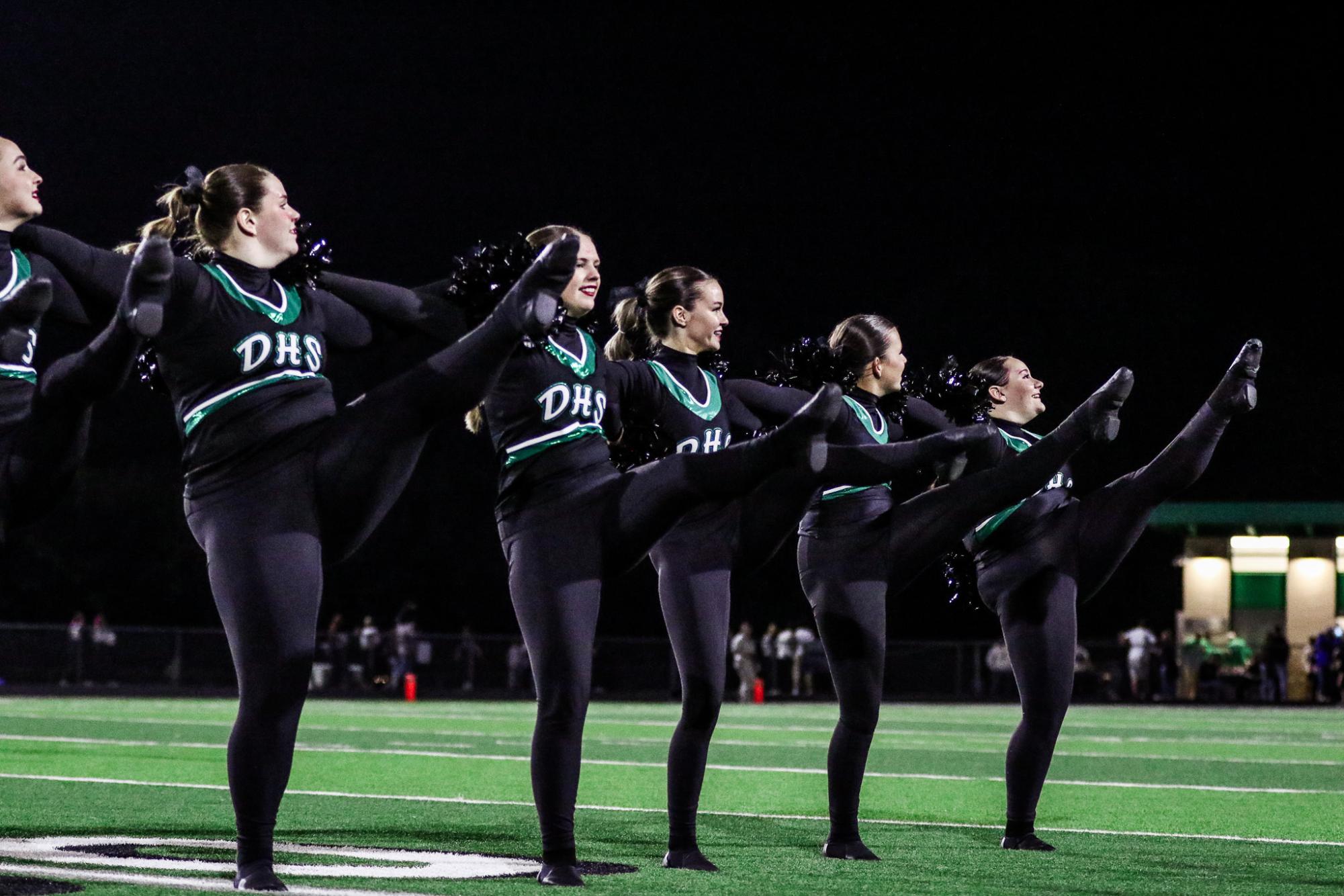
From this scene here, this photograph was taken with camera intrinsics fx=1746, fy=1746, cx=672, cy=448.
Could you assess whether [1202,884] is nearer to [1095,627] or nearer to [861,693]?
[861,693]

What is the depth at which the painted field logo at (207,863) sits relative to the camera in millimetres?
4801

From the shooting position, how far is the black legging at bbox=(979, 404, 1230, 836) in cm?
652

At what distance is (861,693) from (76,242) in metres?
3.12

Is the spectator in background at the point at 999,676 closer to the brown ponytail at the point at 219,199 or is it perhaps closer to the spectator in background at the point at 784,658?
the spectator in background at the point at 784,658

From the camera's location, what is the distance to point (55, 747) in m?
12.7

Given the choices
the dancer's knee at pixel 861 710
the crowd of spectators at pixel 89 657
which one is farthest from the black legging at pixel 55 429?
the crowd of spectators at pixel 89 657

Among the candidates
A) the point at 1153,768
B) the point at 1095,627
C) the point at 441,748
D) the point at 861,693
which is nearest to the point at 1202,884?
the point at 861,693

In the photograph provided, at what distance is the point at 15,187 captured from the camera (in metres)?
4.52

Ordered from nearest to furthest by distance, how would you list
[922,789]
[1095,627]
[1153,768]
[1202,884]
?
1. [1202,884]
2. [922,789]
3. [1153,768]
4. [1095,627]

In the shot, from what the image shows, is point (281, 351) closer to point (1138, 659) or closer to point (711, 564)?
point (711, 564)

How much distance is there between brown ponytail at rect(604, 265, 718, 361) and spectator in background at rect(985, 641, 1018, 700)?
78.3ft

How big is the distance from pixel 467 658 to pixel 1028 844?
2590cm

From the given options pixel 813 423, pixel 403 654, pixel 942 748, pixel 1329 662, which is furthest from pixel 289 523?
pixel 403 654

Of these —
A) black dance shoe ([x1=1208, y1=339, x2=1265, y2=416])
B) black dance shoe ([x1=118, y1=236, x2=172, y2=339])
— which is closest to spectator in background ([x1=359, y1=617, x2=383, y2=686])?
black dance shoe ([x1=1208, y1=339, x2=1265, y2=416])
